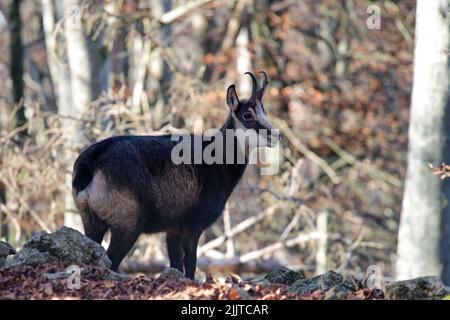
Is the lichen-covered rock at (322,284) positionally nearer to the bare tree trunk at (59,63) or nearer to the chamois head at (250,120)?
the chamois head at (250,120)

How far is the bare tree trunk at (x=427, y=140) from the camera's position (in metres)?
12.3

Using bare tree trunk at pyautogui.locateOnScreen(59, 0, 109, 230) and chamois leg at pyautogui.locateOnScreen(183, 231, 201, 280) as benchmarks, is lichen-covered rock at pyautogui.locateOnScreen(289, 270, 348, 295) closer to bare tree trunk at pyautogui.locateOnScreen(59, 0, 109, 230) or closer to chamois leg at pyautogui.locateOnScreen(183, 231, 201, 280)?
chamois leg at pyautogui.locateOnScreen(183, 231, 201, 280)

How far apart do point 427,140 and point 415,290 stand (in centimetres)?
610

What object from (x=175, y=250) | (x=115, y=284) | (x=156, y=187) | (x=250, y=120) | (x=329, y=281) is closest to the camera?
(x=115, y=284)

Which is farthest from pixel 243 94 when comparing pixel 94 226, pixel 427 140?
pixel 94 226

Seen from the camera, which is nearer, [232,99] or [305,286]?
[305,286]

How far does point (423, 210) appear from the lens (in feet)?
41.0

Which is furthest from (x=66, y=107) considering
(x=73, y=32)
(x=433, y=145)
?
(x=433, y=145)

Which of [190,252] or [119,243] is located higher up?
[119,243]

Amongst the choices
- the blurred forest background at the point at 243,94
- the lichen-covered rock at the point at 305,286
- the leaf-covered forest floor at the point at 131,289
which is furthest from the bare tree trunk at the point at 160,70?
the leaf-covered forest floor at the point at 131,289

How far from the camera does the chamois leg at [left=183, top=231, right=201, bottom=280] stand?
9289mm

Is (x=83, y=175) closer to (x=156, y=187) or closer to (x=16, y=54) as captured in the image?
(x=156, y=187)

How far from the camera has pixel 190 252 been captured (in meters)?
9.34
